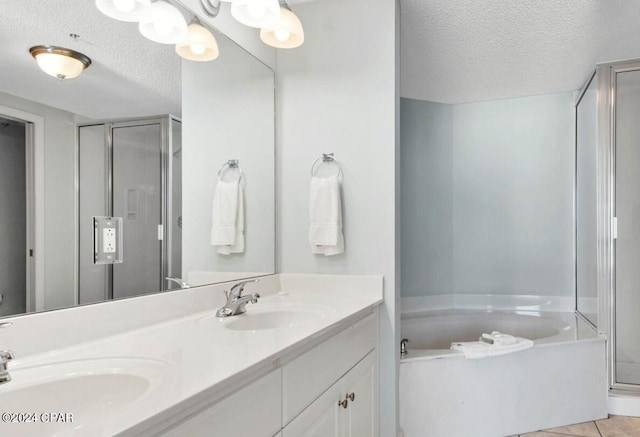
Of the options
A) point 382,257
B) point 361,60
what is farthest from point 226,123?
point 382,257

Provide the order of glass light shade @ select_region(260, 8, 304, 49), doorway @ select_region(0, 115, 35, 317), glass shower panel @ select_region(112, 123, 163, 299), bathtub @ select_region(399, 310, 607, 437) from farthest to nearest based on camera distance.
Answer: bathtub @ select_region(399, 310, 607, 437), glass light shade @ select_region(260, 8, 304, 49), glass shower panel @ select_region(112, 123, 163, 299), doorway @ select_region(0, 115, 35, 317)

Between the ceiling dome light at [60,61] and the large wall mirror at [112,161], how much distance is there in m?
0.02

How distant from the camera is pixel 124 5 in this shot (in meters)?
1.37

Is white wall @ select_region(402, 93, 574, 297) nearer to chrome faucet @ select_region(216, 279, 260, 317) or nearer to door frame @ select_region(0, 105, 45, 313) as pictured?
chrome faucet @ select_region(216, 279, 260, 317)

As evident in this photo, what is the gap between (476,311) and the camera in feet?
11.7

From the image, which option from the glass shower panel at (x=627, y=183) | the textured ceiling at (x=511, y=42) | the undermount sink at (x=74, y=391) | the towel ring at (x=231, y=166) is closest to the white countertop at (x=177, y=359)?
the undermount sink at (x=74, y=391)

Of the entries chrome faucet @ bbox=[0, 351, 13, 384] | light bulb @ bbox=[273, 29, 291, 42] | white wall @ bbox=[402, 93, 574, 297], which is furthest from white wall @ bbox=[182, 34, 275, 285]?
white wall @ bbox=[402, 93, 574, 297]

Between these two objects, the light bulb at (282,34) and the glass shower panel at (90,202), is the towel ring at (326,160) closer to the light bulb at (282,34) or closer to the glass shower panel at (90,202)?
the light bulb at (282,34)

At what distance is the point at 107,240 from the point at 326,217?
1028 millimetres

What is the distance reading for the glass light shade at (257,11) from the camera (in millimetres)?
1702

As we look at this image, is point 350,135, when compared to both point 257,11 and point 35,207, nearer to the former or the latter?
point 257,11

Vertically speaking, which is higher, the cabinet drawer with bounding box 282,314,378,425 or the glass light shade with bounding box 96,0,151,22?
the glass light shade with bounding box 96,0,151,22

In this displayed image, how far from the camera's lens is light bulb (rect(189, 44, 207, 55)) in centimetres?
168

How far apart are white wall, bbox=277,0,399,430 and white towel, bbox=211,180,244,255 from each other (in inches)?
10.3
